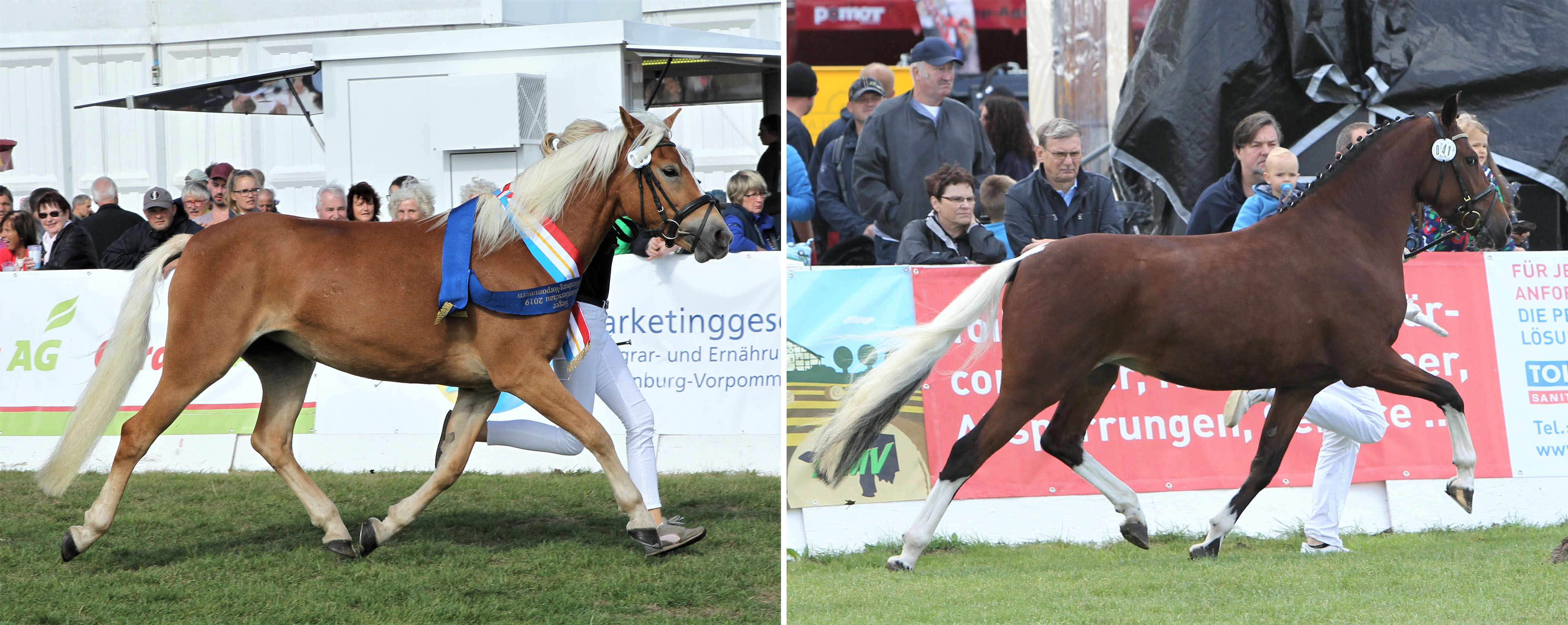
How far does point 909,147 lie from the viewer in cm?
696

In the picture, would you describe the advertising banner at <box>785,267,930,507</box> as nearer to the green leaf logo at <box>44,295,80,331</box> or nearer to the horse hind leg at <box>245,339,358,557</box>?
the horse hind leg at <box>245,339,358,557</box>

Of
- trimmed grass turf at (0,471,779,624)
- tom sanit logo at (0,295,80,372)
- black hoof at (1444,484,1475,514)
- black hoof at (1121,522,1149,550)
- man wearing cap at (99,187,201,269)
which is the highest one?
man wearing cap at (99,187,201,269)

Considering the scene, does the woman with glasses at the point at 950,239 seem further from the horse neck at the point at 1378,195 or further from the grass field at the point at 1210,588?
the horse neck at the point at 1378,195

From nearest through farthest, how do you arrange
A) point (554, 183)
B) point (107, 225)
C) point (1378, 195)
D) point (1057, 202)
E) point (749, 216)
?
point (1378, 195) < point (554, 183) < point (1057, 202) < point (749, 216) < point (107, 225)

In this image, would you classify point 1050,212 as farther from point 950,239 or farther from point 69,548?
point 69,548

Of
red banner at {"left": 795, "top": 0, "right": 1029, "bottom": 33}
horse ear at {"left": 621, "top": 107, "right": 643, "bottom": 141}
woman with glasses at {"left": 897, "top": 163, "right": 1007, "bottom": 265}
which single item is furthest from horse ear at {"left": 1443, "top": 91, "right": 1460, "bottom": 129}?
red banner at {"left": 795, "top": 0, "right": 1029, "bottom": 33}

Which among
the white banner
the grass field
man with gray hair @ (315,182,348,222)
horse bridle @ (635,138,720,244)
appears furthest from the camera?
man with gray hair @ (315,182,348,222)

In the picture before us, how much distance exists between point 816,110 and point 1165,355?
233 inches

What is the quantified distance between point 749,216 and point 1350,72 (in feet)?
10.6

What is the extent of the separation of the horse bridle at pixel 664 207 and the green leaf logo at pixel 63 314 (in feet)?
14.3

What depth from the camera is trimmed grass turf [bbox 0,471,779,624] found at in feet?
14.6

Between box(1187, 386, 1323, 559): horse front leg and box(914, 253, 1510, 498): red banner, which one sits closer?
box(1187, 386, 1323, 559): horse front leg

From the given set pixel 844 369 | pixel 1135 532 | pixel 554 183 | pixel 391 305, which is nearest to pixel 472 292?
pixel 391 305

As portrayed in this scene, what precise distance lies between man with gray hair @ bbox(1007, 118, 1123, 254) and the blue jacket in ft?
5.18
